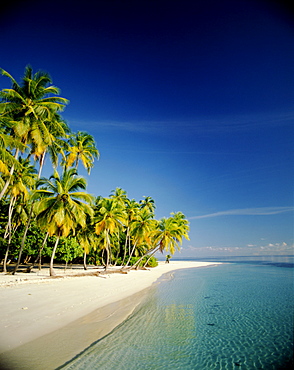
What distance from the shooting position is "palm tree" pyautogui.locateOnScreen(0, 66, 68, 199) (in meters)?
14.6

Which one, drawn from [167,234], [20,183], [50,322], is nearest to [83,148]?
[20,183]

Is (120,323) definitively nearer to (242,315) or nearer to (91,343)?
(91,343)

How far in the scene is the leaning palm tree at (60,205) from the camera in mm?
16828

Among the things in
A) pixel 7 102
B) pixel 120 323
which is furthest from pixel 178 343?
pixel 7 102

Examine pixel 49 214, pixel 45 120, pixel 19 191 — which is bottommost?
pixel 49 214

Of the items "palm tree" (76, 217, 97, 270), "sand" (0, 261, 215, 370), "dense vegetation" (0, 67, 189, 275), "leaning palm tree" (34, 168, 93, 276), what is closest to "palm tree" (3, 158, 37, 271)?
"dense vegetation" (0, 67, 189, 275)

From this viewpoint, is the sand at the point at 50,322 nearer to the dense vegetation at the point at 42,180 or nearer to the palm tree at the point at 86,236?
the dense vegetation at the point at 42,180

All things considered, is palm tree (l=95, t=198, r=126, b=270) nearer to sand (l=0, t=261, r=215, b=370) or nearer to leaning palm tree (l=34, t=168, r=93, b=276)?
leaning palm tree (l=34, t=168, r=93, b=276)

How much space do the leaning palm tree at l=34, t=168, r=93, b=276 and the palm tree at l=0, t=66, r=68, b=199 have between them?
309 cm

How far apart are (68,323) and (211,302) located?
8.59 meters

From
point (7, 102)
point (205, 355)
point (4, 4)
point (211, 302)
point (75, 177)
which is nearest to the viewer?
point (205, 355)

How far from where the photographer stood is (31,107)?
48.8 ft

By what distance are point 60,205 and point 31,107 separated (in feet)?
24.5

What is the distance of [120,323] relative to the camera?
7.99m
